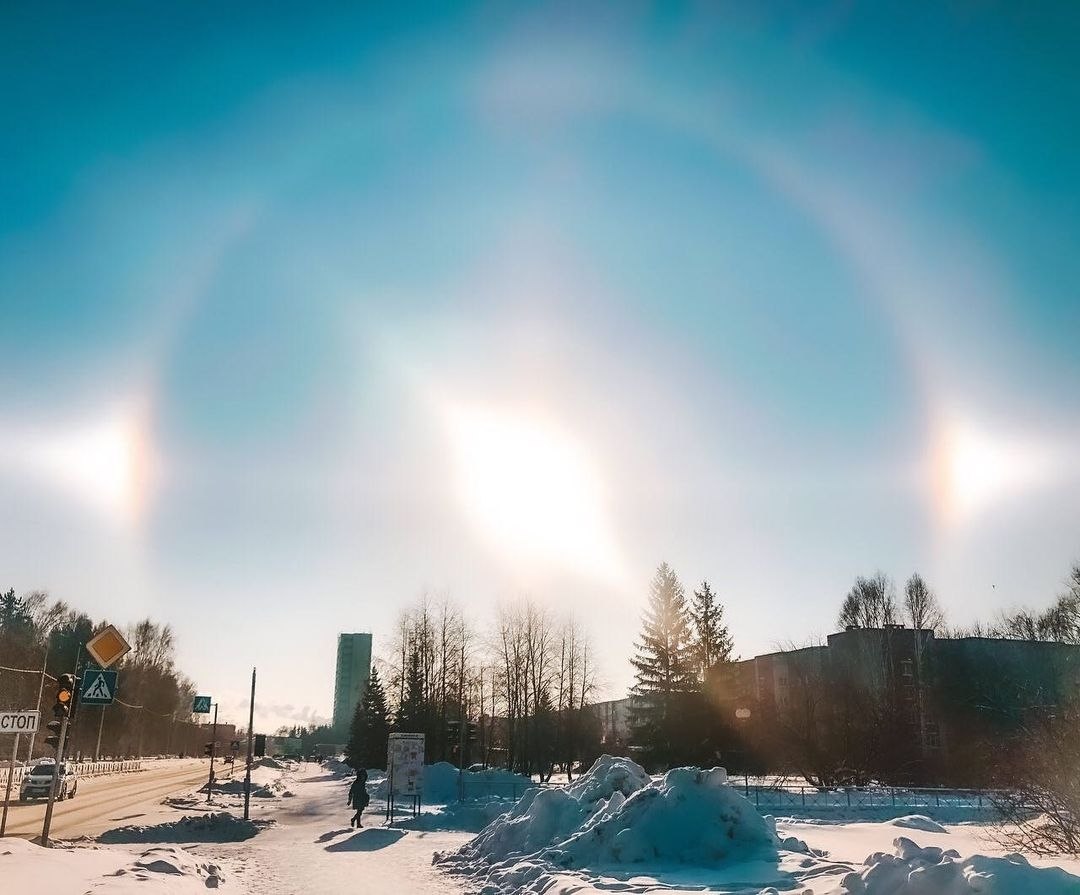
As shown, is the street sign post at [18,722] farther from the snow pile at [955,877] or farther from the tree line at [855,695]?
the tree line at [855,695]

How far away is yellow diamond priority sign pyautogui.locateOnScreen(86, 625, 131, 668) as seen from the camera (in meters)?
17.7

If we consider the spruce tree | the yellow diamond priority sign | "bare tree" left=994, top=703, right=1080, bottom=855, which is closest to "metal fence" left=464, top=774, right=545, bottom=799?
the spruce tree

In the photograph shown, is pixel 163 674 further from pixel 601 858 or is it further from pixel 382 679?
pixel 601 858

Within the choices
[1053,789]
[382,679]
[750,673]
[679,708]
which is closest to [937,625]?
[750,673]

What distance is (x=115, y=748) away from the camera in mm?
99375

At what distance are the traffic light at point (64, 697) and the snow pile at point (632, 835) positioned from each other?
30.5ft

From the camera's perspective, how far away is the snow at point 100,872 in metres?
12.5

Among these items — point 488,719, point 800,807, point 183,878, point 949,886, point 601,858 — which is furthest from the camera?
point 488,719

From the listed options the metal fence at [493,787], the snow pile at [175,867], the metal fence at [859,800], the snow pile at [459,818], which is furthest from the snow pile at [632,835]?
the metal fence at [493,787]

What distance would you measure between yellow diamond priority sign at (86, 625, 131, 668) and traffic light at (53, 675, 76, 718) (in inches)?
31.0

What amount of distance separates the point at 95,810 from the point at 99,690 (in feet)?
56.4

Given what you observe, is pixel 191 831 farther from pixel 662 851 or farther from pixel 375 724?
pixel 375 724

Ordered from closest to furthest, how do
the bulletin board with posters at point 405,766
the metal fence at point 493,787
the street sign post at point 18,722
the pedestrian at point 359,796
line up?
1. the street sign post at point 18,722
2. the pedestrian at point 359,796
3. the bulletin board with posters at point 405,766
4. the metal fence at point 493,787

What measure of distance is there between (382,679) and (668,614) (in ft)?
85.5
